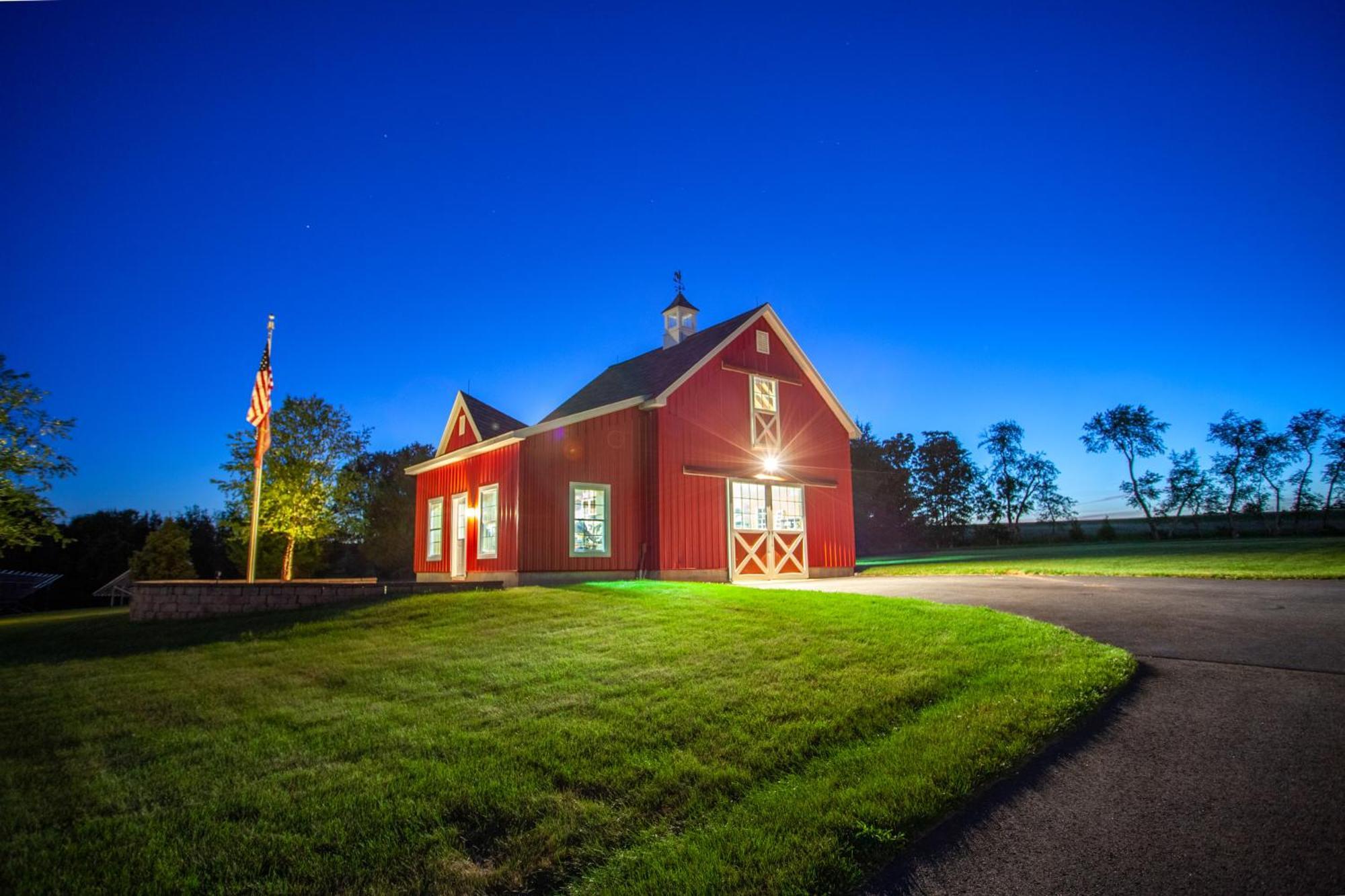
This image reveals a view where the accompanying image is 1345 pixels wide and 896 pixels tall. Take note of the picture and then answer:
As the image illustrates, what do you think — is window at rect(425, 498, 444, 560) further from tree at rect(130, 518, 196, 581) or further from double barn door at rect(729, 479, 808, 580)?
tree at rect(130, 518, 196, 581)

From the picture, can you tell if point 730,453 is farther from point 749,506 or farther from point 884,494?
point 884,494

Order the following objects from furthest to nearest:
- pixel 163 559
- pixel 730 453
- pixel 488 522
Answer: pixel 163 559 < pixel 730 453 < pixel 488 522

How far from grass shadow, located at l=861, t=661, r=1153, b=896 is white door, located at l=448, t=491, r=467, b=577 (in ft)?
48.4

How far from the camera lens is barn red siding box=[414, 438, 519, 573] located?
49.6 ft

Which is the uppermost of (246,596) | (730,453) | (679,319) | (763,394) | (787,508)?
(679,319)

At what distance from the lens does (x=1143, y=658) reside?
7.14 meters

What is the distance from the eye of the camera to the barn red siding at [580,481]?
14945mm

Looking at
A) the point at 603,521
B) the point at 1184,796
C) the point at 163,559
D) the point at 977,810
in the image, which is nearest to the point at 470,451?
the point at 603,521

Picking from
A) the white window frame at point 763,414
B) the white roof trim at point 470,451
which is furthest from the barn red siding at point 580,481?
the white window frame at point 763,414

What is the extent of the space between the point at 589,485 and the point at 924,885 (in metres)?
12.9

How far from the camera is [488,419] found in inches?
722

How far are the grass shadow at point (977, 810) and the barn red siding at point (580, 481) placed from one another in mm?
11276

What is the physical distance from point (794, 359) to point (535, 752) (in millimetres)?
16335

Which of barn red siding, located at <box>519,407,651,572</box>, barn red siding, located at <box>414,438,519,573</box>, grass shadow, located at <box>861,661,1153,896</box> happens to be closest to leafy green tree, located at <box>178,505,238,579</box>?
barn red siding, located at <box>414,438,519,573</box>
